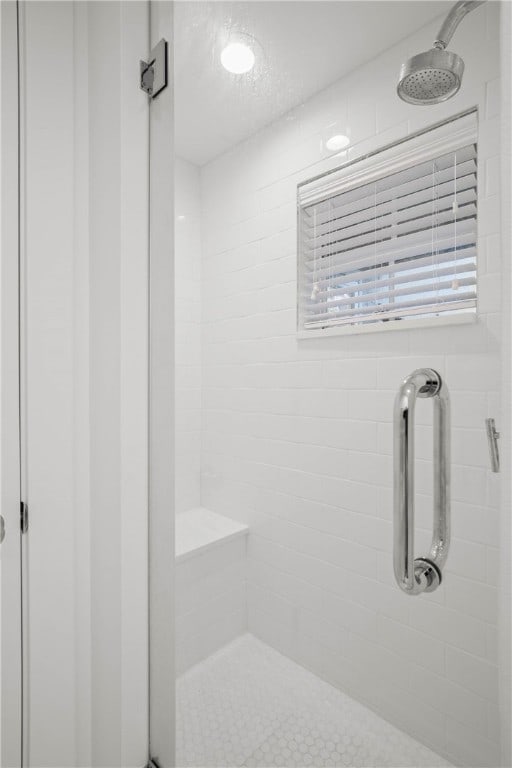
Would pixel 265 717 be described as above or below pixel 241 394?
below

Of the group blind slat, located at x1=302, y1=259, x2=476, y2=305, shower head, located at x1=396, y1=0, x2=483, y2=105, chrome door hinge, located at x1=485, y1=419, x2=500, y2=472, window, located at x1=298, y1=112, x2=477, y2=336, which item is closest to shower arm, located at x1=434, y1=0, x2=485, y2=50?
shower head, located at x1=396, y1=0, x2=483, y2=105

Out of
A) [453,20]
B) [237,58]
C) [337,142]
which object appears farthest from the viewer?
[237,58]

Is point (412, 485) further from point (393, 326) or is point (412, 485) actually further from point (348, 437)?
point (393, 326)

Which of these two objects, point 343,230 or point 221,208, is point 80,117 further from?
point 343,230

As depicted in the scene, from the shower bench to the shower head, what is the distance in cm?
98

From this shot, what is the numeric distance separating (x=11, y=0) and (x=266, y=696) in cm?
166

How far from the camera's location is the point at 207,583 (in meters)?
1.02

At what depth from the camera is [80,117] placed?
94cm

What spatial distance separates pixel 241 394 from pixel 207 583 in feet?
1.55

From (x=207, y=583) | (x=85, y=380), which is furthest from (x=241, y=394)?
(x=207, y=583)

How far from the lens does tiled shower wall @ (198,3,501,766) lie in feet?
2.40

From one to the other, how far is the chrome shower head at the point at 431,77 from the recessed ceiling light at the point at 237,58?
14.9 inches

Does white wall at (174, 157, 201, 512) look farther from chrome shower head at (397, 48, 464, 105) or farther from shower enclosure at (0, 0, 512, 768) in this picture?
chrome shower head at (397, 48, 464, 105)

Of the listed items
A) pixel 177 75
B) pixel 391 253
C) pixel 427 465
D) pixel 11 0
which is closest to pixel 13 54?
pixel 11 0
